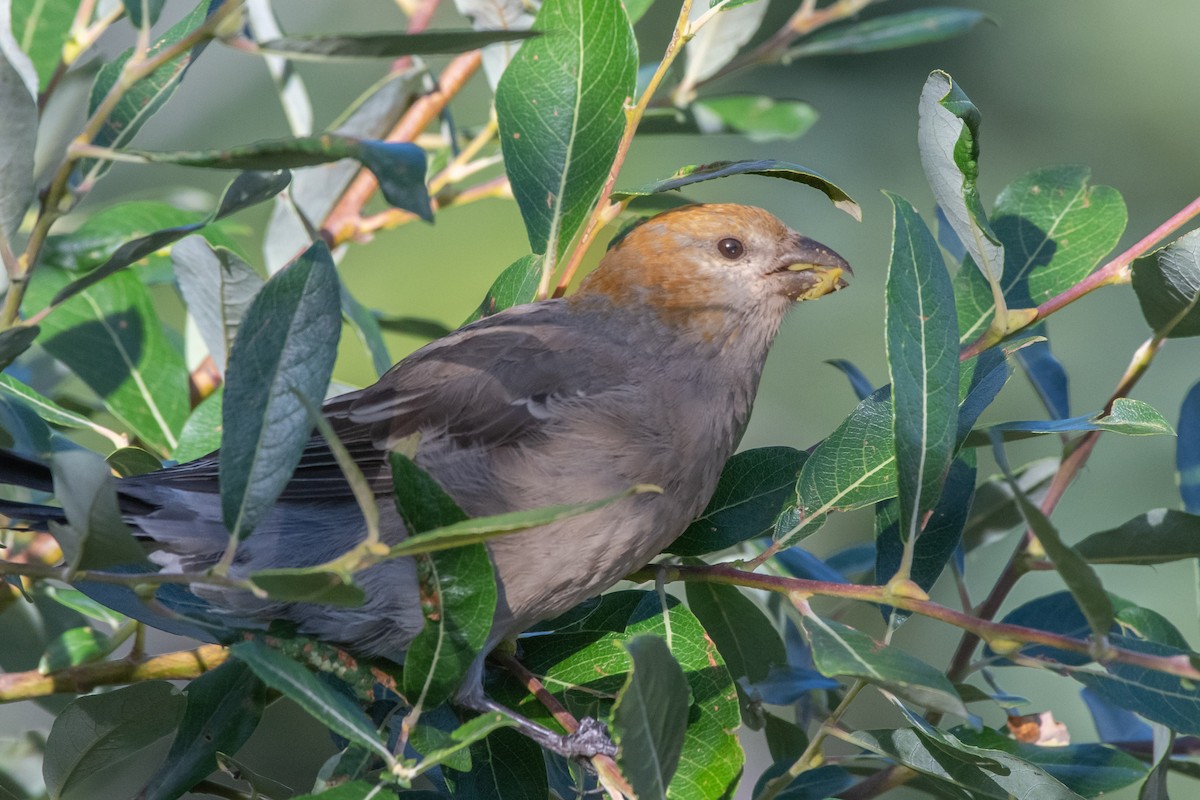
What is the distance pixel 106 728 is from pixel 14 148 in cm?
103

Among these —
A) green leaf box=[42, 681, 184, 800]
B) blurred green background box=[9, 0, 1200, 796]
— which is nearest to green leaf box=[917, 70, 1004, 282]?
green leaf box=[42, 681, 184, 800]

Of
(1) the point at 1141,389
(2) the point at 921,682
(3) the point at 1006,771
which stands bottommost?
(1) the point at 1141,389

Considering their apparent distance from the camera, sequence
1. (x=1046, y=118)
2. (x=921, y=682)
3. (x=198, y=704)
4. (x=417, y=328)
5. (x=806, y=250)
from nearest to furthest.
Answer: (x=921, y=682), (x=198, y=704), (x=806, y=250), (x=417, y=328), (x=1046, y=118)

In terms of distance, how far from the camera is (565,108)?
2514mm

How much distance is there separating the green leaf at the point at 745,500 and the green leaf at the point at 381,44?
1.31 meters

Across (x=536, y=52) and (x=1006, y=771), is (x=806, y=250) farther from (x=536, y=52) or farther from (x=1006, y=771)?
(x=1006, y=771)

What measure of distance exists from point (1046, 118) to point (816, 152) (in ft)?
4.13

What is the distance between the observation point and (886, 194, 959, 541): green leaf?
194cm

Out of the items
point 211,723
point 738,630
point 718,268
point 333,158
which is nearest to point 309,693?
point 211,723

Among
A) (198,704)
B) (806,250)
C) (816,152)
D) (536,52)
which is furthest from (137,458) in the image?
(816,152)

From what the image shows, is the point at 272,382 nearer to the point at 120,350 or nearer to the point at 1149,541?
the point at 120,350

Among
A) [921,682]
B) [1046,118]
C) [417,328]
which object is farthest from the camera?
[1046,118]

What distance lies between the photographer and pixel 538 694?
234 centimetres

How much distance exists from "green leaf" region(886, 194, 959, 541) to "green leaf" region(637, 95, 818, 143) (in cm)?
161
